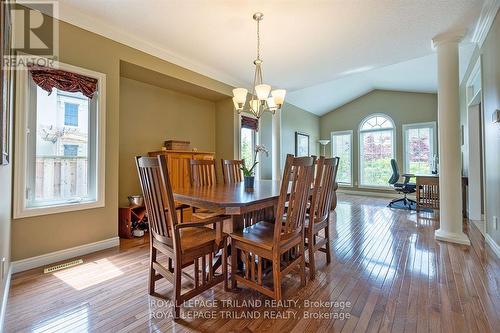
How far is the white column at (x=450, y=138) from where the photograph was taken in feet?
9.66

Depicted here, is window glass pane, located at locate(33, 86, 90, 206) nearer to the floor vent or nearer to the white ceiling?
the floor vent

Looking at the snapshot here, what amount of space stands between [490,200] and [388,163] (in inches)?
176

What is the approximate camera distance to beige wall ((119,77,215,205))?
3523 millimetres

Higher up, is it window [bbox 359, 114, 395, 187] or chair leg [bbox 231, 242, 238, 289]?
window [bbox 359, 114, 395, 187]

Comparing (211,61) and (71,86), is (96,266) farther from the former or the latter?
(211,61)

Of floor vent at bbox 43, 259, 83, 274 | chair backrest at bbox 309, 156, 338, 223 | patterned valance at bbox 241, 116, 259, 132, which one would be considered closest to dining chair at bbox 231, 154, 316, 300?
chair backrest at bbox 309, 156, 338, 223

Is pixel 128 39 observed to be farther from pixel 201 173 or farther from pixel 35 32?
pixel 201 173

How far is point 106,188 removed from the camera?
9.16ft

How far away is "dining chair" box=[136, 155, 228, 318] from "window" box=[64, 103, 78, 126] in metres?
1.68

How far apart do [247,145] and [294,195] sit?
11.3 ft

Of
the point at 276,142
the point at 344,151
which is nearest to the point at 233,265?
the point at 276,142

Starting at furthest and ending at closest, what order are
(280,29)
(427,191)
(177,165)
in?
(427,191) < (177,165) < (280,29)

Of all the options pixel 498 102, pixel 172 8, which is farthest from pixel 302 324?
pixel 172 8

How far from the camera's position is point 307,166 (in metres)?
1.72
